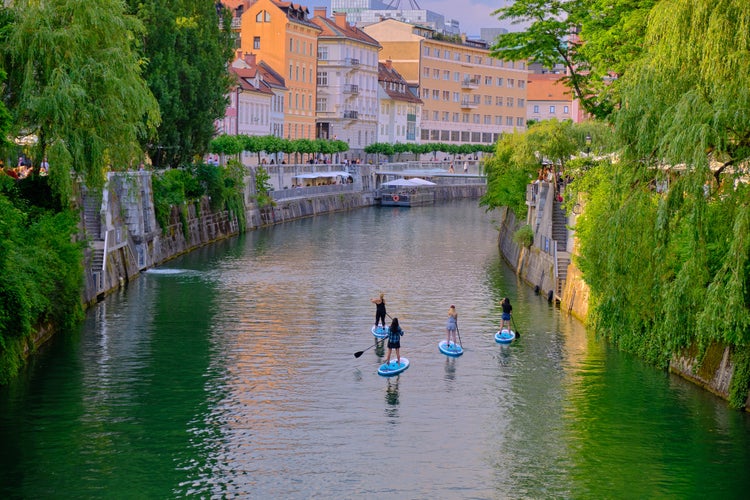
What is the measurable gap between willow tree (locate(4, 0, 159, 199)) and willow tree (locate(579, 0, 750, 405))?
56.5 feet

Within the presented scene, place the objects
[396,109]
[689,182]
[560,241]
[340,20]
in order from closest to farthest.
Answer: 1. [689,182]
2. [560,241]
3. [340,20]
4. [396,109]

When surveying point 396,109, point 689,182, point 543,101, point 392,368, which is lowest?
point 392,368

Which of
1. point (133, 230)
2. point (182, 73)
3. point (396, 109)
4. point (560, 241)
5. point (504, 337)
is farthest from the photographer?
point (396, 109)

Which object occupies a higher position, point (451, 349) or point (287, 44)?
point (287, 44)

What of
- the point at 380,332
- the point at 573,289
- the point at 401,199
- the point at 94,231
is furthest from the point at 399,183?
the point at 380,332

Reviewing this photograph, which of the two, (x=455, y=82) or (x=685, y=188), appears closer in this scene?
(x=685, y=188)

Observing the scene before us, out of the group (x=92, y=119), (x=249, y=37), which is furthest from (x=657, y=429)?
(x=249, y=37)

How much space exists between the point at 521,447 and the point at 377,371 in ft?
26.0

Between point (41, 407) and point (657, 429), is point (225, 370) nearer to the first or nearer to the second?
point (41, 407)

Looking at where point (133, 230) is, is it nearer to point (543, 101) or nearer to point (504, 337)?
point (504, 337)

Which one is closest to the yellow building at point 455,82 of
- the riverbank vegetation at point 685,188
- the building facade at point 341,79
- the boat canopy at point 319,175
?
the building facade at point 341,79

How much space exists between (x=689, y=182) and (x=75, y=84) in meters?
20.1

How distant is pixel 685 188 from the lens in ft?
89.7

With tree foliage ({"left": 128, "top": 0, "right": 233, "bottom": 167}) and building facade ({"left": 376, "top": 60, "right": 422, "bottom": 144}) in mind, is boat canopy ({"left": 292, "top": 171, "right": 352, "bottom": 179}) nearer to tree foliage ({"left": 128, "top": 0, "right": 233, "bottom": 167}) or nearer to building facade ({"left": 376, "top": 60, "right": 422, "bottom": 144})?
tree foliage ({"left": 128, "top": 0, "right": 233, "bottom": 167})
